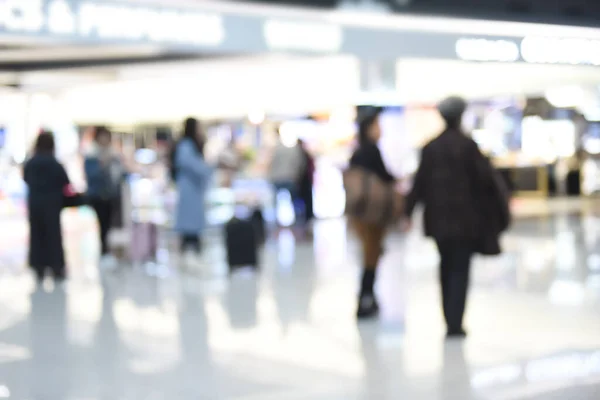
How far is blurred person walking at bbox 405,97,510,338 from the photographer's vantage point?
5168mm

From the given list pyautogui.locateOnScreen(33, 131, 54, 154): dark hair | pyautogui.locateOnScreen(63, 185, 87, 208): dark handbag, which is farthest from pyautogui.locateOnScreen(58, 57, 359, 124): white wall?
pyautogui.locateOnScreen(33, 131, 54, 154): dark hair

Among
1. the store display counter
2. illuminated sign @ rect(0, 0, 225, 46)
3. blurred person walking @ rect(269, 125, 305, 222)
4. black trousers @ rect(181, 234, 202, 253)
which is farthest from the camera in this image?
the store display counter

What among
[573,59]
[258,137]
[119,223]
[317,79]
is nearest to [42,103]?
[258,137]

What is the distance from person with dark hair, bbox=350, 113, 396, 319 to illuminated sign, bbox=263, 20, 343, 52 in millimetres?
5523

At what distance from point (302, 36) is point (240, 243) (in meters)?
3.79

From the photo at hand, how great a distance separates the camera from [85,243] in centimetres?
1280

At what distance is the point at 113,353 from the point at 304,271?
396 cm

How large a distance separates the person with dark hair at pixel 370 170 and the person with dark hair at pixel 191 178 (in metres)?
2.96

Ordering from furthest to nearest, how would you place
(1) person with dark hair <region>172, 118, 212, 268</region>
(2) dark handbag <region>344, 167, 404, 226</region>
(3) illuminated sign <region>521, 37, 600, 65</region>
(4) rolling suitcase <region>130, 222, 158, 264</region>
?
(3) illuminated sign <region>521, 37, 600, 65</region> < (4) rolling suitcase <region>130, 222, 158, 264</region> < (1) person with dark hair <region>172, 118, 212, 268</region> < (2) dark handbag <region>344, 167, 404, 226</region>

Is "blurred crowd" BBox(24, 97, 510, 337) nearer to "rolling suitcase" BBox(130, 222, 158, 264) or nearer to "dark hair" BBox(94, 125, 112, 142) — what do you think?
"dark hair" BBox(94, 125, 112, 142)

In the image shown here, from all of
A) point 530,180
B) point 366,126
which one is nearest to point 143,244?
point 366,126

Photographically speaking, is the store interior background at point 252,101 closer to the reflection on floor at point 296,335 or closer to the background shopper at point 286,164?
the background shopper at point 286,164

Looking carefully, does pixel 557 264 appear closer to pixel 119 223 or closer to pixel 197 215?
pixel 197 215

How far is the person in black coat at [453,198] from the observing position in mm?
5172
